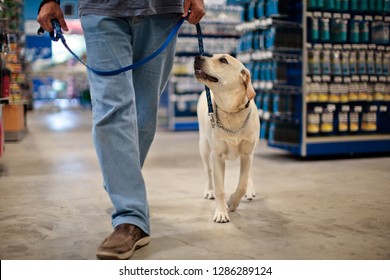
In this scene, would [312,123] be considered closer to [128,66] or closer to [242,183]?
[242,183]

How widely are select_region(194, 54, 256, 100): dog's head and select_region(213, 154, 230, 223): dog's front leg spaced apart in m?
0.40

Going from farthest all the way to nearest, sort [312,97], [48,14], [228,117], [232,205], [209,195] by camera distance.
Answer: [312,97] < [209,195] < [232,205] < [228,117] < [48,14]

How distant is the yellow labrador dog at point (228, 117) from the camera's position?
2.58m

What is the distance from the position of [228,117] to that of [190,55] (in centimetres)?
652

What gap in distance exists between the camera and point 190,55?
9031mm

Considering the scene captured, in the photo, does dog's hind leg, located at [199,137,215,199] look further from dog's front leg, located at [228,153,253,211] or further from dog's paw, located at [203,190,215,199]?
dog's front leg, located at [228,153,253,211]

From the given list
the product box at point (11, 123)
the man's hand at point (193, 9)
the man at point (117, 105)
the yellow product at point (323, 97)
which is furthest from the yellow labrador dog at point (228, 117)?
the product box at point (11, 123)

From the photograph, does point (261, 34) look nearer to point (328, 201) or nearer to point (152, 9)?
point (328, 201)

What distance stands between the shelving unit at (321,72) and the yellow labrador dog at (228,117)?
7.73 feet

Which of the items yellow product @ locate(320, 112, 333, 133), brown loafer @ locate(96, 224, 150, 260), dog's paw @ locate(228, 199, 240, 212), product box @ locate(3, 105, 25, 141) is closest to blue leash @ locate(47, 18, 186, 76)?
brown loafer @ locate(96, 224, 150, 260)

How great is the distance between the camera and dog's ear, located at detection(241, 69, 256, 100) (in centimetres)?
254

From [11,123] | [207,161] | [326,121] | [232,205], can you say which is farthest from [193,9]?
[11,123]
